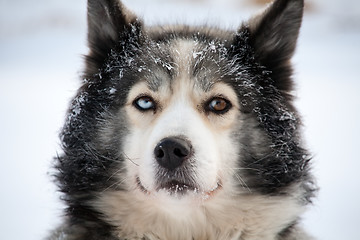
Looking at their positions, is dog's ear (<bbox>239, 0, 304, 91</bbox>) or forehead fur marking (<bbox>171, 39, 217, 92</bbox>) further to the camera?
dog's ear (<bbox>239, 0, 304, 91</bbox>)

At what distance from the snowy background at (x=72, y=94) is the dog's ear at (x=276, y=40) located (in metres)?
0.20

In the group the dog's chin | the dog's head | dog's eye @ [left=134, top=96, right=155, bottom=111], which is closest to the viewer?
the dog's chin

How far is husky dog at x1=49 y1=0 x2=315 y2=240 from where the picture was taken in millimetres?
2934

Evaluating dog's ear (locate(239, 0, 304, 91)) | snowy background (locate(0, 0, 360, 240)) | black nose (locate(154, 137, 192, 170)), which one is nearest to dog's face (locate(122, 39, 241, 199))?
black nose (locate(154, 137, 192, 170))

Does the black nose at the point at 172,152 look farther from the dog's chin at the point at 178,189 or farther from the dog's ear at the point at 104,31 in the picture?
the dog's ear at the point at 104,31

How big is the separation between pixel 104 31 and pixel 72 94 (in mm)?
568

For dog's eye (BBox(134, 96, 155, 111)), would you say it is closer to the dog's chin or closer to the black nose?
the black nose

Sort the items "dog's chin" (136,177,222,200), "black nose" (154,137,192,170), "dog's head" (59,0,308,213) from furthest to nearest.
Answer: "dog's head" (59,0,308,213) < "dog's chin" (136,177,222,200) < "black nose" (154,137,192,170)

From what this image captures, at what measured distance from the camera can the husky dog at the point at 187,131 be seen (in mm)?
2934

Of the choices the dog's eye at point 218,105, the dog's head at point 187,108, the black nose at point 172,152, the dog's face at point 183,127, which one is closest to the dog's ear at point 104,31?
the dog's head at point 187,108

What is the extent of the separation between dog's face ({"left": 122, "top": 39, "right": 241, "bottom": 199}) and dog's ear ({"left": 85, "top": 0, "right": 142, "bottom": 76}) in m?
0.30

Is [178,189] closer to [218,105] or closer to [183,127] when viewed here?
[183,127]

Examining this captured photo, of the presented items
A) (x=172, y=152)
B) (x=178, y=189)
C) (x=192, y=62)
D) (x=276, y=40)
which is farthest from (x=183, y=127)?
(x=276, y=40)

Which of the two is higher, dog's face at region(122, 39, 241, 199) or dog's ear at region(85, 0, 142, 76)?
dog's ear at region(85, 0, 142, 76)
